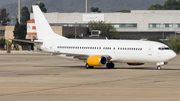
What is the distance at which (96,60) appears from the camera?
4350cm

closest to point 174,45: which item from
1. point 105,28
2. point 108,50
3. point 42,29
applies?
point 105,28

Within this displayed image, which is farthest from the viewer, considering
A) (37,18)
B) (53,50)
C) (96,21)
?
(96,21)

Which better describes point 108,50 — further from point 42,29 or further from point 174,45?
point 174,45

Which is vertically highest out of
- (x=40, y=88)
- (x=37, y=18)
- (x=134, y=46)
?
(x=37, y=18)

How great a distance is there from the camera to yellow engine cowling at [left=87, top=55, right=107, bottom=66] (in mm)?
43312

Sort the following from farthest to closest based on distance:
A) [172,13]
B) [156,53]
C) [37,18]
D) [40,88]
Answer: [172,13], [37,18], [156,53], [40,88]

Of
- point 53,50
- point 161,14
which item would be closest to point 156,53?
point 53,50

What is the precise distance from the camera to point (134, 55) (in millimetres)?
43219

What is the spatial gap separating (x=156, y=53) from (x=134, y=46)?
3043 mm

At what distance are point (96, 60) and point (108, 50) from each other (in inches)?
106

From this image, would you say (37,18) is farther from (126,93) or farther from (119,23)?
(119,23)

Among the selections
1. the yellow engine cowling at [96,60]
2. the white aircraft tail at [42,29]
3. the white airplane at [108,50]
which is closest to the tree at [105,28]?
the white aircraft tail at [42,29]

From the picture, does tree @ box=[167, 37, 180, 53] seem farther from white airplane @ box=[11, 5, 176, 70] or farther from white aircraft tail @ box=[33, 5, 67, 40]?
white airplane @ box=[11, 5, 176, 70]

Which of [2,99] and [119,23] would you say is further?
[119,23]
